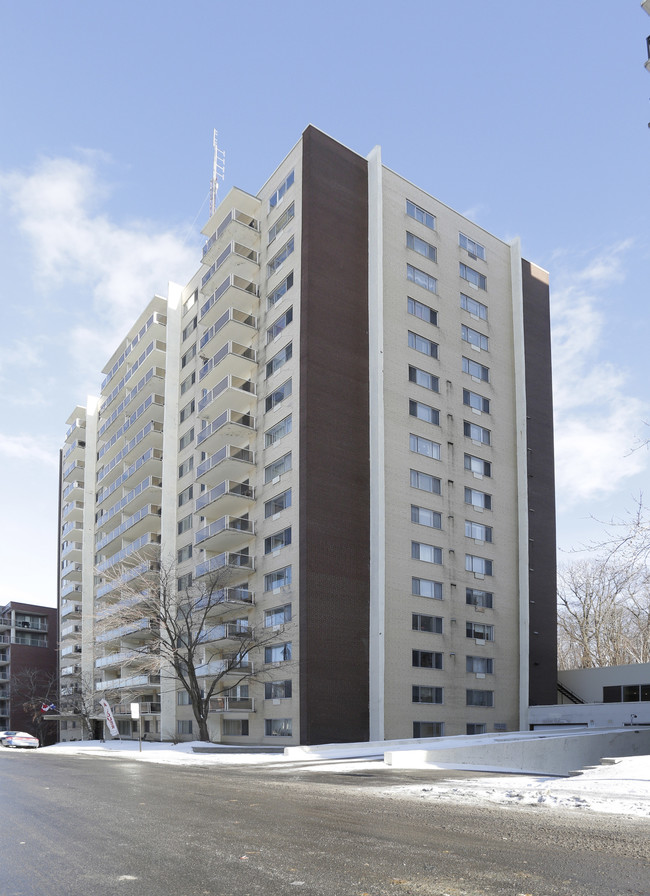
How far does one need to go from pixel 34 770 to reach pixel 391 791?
1253 cm

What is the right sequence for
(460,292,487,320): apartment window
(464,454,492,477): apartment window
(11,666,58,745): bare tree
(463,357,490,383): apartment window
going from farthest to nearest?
(11,666,58,745): bare tree → (460,292,487,320): apartment window → (463,357,490,383): apartment window → (464,454,492,477): apartment window

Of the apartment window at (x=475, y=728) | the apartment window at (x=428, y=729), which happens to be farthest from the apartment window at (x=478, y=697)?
the apartment window at (x=428, y=729)

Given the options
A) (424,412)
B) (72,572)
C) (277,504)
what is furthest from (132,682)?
(424,412)

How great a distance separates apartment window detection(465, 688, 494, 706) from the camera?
149 feet

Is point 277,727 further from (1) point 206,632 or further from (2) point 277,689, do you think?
(1) point 206,632

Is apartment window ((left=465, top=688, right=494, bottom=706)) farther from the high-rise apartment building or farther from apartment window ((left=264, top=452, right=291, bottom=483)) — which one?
apartment window ((left=264, top=452, right=291, bottom=483))

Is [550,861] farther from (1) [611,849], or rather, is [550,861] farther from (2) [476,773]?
(2) [476,773]

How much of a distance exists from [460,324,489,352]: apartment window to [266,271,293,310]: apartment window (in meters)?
12.0

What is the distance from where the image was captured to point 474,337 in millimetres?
51750

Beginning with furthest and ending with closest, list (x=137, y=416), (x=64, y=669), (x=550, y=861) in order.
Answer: (x=64, y=669)
(x=137, y=416)
(x=550, y=861)

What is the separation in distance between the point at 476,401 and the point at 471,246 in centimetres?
1113

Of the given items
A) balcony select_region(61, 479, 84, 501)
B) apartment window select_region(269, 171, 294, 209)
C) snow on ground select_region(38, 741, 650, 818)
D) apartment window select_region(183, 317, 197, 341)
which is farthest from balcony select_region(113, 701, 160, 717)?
snow on ground select_region(38, 741, 650, 818)

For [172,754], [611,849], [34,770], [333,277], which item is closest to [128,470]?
[333,277]

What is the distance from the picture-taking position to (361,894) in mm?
6496
